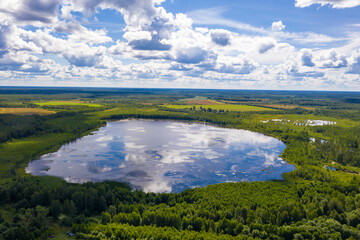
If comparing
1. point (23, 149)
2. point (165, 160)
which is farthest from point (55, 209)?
point (23, 149)

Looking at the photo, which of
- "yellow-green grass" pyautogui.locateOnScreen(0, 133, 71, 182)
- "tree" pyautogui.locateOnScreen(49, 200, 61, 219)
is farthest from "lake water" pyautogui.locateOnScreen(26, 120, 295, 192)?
"tree" pyautogui.locateOnScreen(49, 200, 61, 219)

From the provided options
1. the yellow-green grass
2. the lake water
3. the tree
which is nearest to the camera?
the tree

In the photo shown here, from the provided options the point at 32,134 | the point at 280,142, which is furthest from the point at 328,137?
the point at 32,134

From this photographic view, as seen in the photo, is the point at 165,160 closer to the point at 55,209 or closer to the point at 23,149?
the point at 55,209

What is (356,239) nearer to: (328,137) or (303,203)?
(303,203)

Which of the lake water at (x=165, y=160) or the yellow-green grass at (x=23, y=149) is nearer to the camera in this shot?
the lake water at (x=165, y=160)

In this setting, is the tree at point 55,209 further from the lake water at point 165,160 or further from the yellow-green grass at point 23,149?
the yellow-green grass at point 23,149

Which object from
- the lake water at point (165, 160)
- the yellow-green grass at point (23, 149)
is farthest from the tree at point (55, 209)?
the yellow-green grass at point (23, 149)

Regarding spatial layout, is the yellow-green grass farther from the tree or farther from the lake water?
the tree
